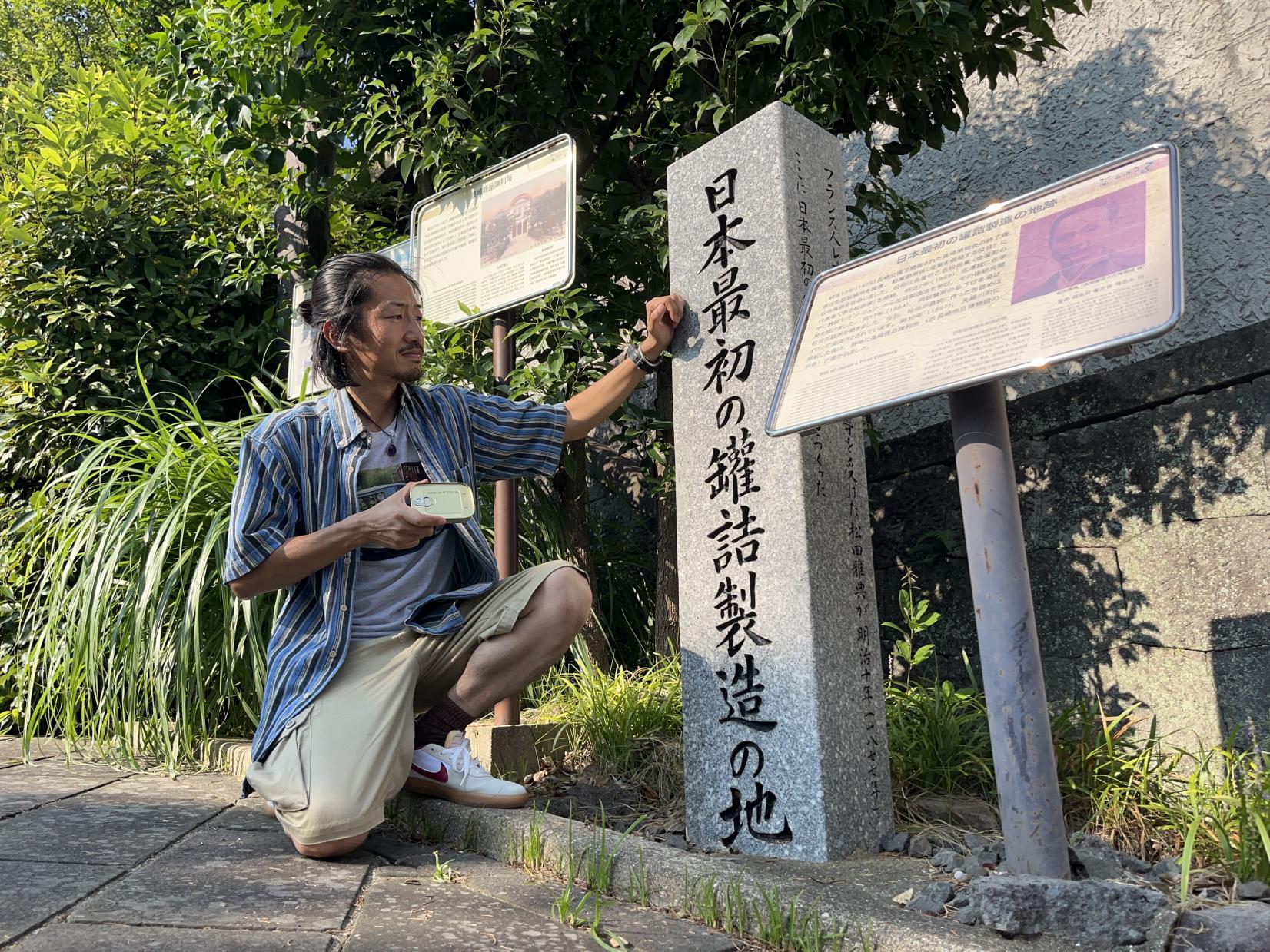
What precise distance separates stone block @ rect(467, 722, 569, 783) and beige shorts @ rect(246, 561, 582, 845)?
40 centimetres

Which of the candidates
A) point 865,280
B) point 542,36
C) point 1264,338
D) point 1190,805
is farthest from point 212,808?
point 1264,338

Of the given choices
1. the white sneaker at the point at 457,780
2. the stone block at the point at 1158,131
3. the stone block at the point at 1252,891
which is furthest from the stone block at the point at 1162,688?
the white sneaker at the point at 457,780

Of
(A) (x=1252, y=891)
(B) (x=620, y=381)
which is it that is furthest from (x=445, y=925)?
(B) (x=620, y=381)

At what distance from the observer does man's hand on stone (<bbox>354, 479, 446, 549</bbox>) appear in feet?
8.14

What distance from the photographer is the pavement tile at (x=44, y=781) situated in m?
2.76

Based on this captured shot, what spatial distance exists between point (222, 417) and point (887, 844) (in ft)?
14.1

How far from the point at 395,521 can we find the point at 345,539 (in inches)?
5.7

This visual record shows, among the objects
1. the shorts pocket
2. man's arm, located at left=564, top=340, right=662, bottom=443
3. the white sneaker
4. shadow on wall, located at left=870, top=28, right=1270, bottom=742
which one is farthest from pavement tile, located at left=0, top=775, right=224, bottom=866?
shadow on wall, located at left=870, top=28, right=1270, bottom=742

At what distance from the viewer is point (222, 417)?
5324 millimetres

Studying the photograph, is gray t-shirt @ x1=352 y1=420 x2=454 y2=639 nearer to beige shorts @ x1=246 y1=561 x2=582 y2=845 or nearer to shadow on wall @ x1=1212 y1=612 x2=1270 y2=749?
beige shorts @ x1=246 y1=561 x2=582 y2=845

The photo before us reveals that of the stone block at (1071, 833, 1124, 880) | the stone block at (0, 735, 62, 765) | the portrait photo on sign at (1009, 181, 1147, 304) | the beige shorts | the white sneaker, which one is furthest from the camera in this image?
the stone block at (0, 735, 62, 765)

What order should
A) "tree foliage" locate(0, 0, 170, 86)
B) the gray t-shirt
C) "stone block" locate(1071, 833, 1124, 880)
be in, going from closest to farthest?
"stone block" locate(1071, 833, 1124, 880)
the gray t-shirt
"tree foliage" locate(0, 0, 170, 86)

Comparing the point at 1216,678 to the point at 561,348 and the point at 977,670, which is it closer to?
the point at 977,670

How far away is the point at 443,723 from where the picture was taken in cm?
271
